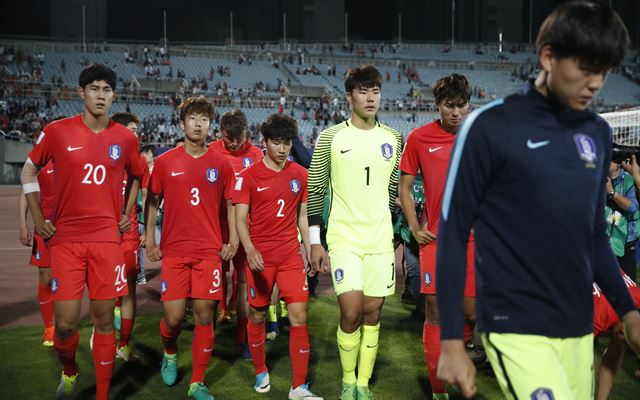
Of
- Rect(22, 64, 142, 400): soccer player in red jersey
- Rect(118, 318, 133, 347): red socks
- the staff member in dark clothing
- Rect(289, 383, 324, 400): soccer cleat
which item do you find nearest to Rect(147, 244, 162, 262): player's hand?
Rect(22, 64, 142, 400): soccer player in red jersey

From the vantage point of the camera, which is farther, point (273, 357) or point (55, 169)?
point (273, 357)

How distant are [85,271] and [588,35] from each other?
395 centimetres

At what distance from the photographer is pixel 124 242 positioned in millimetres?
6871

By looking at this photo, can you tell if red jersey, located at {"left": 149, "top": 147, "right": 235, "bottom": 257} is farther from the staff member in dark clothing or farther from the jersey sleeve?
the staff member in dark clothing

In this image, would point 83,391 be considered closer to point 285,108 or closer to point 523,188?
point 523,188

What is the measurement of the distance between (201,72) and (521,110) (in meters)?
49.0

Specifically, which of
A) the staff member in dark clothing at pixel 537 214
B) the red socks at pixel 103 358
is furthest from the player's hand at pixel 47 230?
the staff member in dark clothing at pixel 537 214

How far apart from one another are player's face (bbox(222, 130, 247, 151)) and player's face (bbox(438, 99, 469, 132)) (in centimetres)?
277

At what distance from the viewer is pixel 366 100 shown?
5.17 metres

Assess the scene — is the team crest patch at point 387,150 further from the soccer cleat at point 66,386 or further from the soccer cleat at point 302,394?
the soccer cleat at point 66,386

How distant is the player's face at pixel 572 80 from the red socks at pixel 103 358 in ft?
12.6

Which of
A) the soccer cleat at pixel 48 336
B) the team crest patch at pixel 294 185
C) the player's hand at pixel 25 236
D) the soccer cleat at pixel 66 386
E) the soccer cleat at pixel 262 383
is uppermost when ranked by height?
the team crest patch at pixel 294 185

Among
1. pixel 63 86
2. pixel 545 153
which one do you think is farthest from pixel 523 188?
pixel 63 86

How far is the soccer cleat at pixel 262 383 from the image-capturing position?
5613 mm
